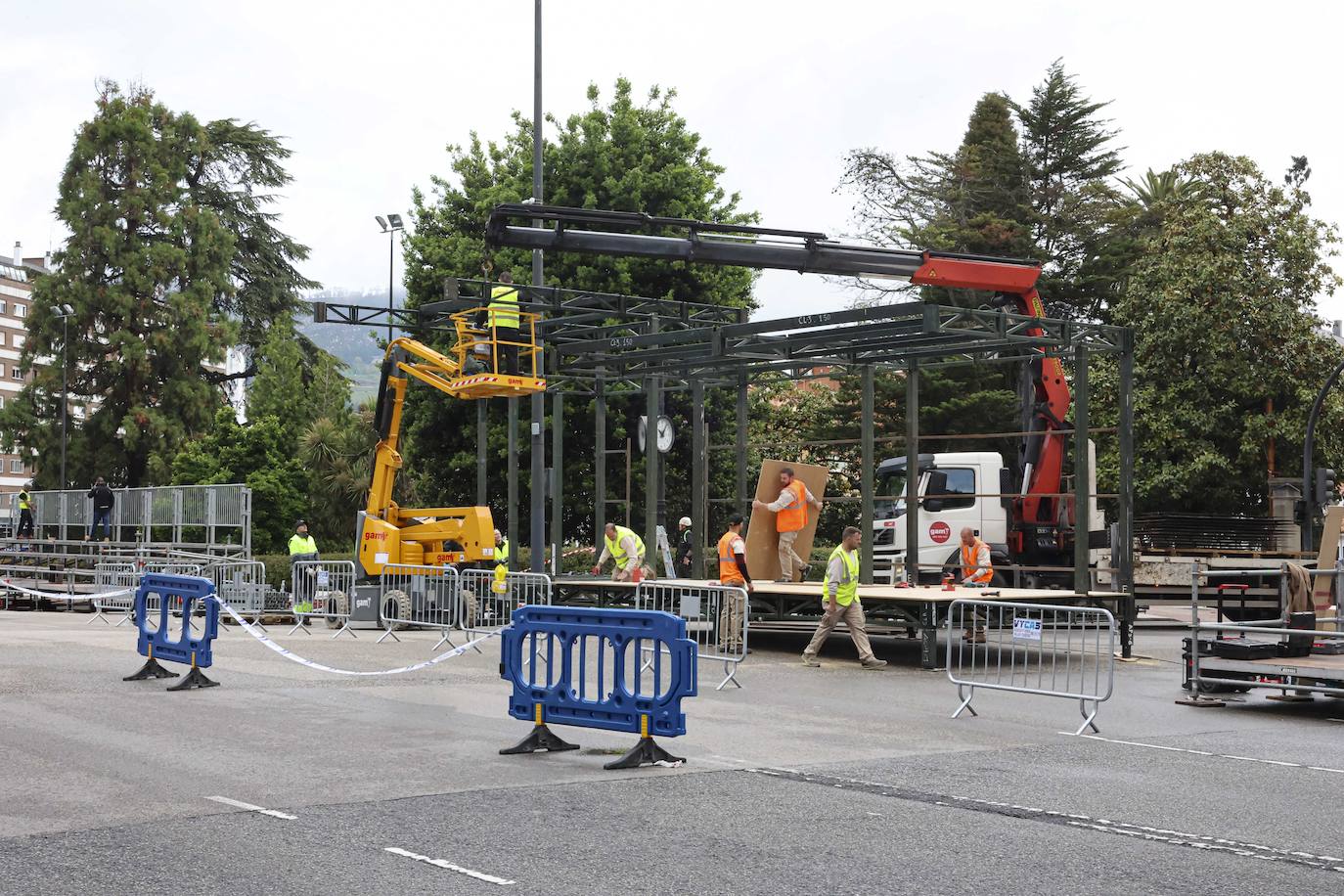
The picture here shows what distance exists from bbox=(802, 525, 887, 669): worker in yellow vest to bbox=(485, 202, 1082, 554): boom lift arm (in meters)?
4.01

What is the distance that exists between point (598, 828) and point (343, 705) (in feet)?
19.8

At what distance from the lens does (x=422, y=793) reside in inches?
349

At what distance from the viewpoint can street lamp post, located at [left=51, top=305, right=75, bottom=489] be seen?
54.7 m

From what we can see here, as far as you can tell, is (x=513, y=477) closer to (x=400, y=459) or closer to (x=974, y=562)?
(x=400, y=459)

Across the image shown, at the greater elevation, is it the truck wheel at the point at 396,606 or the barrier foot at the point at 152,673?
the truck wheel at the point at 396,606

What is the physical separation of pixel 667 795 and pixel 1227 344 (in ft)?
112

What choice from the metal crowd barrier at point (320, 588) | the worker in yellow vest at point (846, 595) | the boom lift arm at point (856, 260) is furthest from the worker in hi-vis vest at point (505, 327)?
the worker in yellow vest at point (846, 595)

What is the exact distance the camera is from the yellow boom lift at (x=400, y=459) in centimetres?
2327

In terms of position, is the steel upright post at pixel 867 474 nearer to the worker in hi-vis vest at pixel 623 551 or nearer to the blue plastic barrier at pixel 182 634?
the worker in hi-vis vest at pixel 623 551

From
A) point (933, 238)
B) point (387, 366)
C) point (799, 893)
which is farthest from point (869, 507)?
point (933, 238)

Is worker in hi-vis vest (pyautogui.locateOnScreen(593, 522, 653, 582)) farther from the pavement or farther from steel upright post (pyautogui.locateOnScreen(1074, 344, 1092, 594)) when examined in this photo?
the pavement

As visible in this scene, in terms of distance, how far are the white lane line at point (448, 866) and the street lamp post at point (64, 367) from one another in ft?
169

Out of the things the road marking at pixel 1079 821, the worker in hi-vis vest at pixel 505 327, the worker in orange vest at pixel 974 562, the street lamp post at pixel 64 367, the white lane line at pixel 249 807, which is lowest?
the road marking at pixel 1079 821

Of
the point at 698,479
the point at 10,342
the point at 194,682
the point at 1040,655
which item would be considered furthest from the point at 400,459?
the point at 10,342
